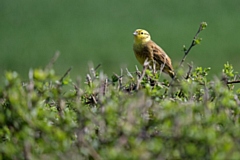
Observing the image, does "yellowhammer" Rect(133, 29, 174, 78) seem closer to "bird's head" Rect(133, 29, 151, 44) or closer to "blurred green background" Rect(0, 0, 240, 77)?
"bird's head" Rect(133, 29, 151, 44)

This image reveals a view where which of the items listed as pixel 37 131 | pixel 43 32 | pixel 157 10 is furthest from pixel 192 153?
pixel 157 10

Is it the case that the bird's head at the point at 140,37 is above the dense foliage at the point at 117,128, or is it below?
above

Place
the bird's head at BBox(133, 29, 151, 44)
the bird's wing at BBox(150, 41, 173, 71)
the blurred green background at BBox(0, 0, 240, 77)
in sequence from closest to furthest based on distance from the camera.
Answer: the bird's wing at BBox(150, 41, 173, 71)
the bird's head at BBox(133, 29, 151, 44)
the blurred green background at BBox(0, 0, 240, 77)

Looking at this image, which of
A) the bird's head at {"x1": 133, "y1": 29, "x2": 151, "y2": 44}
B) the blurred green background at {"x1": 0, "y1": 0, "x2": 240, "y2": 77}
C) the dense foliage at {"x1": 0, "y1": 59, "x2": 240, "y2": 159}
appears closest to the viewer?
the dense foliage at {"x1": 0, "y1": 59, "x2": 240, "y2": 159}

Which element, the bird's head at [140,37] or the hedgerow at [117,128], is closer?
the hedgerow at [117,128]

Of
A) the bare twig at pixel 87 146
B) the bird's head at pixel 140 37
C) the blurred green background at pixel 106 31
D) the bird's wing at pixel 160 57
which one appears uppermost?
the blurred green background at pixel 106 31

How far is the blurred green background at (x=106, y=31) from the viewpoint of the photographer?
1488cm

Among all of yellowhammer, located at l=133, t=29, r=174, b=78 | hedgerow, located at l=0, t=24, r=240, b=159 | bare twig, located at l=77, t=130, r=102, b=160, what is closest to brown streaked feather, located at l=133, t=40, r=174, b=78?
yellowhammer, located at l=133, t=29, r=174, b=78

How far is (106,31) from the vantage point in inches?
691

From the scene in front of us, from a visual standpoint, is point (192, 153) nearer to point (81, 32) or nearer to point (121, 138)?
point (121, 138)

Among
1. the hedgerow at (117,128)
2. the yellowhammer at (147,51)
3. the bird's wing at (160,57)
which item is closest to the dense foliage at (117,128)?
the hedgerow at (117,128)

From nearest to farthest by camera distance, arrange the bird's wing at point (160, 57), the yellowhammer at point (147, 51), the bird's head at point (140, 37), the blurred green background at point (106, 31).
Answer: the bird's wing at point (160, 57)
the yellowhammer at point (147, 51)
the bird's head at point (140, 37)
the blurred green background at point (106, 31)

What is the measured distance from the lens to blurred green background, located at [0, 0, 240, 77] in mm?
14875

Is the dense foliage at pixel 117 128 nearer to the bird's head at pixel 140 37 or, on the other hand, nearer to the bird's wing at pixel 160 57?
the bird's wing at pixel 160 57
